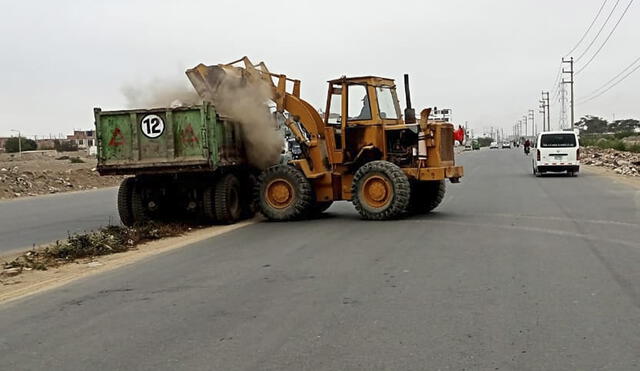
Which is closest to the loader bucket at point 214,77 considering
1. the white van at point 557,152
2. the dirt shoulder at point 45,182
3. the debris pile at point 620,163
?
the dirt shoulder at point 45,182

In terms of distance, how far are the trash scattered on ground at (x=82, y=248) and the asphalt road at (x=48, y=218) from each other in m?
1.70

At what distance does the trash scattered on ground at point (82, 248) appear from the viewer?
11.4m

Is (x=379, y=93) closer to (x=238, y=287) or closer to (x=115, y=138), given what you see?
(x=115, y=138)

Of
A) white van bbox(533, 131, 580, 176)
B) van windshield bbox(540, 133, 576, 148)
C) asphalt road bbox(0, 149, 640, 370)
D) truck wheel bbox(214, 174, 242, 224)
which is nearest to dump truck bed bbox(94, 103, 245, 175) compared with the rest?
truck wheel bbox(214, 174, 242, 224)

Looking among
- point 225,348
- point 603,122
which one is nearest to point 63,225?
point 225,348

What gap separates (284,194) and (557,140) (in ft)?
63.8

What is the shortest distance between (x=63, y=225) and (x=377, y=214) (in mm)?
7722

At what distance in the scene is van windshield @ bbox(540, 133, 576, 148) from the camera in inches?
1264

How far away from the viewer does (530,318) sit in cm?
691

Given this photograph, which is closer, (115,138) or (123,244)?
(123,244)

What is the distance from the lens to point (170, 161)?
50.0ft

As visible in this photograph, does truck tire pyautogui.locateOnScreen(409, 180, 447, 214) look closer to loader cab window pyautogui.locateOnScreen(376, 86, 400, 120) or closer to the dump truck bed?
loader cab window pyautogui.locateOnScreen(376, 86, 400, 120)

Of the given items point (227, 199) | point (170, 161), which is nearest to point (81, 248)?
point (170, 161)

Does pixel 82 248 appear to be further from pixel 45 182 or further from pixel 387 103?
pixel 45 182
